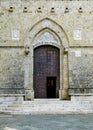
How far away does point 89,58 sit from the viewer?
54.0ft

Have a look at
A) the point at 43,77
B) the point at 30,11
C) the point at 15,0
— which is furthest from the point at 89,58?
the point at 15,0

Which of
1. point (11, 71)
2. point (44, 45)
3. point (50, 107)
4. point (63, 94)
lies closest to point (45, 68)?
point (44, 45)

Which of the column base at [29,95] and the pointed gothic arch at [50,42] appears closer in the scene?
the column base at [29,95]

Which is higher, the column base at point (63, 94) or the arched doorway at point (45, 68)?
the arched doorway at point (45, 68)


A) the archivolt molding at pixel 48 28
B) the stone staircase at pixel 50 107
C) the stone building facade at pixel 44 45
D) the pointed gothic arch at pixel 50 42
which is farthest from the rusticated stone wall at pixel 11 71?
the stone staircase at pixel 50 107

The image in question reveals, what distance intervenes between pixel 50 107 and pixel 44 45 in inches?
184

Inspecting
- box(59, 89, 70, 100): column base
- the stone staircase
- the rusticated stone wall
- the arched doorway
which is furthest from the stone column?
the stone staircase

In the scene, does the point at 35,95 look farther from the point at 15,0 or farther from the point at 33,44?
the point at 15,0

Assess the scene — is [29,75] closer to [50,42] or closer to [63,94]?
[63,94]

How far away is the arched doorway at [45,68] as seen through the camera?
1683 centimetres

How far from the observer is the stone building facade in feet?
53.3

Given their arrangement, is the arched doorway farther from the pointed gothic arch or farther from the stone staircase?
the stone staircase

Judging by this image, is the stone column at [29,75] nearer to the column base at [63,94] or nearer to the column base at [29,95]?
the column base at [29,95]

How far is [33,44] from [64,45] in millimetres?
1761
